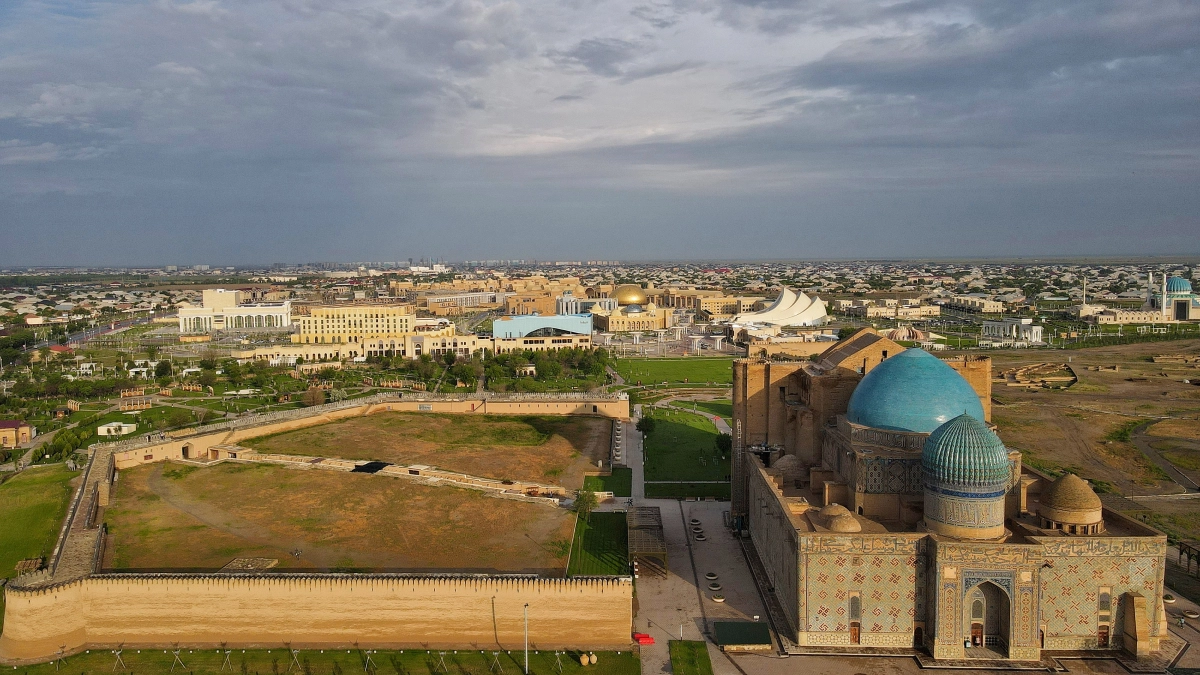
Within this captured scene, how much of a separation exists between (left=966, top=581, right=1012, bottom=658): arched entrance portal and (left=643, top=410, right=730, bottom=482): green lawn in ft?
47.7

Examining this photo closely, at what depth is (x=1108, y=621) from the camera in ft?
60.6

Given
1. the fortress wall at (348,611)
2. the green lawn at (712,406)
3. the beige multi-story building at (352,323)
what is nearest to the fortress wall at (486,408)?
A: the green lawn at (712,406)

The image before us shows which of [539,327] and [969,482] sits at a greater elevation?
[539,327]

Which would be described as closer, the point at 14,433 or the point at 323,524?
the point at 323,524

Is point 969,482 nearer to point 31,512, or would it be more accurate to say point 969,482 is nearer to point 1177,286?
point 31,512

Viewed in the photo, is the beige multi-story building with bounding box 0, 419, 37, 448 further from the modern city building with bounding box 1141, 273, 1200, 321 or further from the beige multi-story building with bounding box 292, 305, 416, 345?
the modern city building with bounding box 1141, 273, 1200, 321

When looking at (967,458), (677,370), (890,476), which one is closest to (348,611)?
(890,476)

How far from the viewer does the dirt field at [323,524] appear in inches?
890

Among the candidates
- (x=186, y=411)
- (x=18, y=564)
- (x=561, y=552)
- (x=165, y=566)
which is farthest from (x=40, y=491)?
(x=561, y=552)

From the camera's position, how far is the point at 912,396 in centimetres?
2206

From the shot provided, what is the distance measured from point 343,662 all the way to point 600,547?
864cm

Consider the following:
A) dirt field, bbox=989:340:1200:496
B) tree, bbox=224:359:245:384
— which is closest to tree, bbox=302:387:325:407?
tree, bbox=224:359:245:384

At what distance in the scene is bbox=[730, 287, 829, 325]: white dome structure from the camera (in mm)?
86000

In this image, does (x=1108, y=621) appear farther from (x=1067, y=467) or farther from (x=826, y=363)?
(x=1067, y=467)
